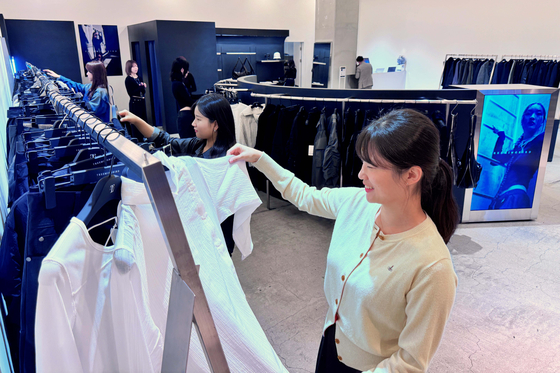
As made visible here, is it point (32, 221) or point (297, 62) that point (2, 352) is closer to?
point (32, 221)

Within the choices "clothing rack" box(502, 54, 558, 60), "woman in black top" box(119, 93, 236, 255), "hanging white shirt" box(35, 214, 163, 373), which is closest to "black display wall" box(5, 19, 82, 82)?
"woman in black top" box(119, 93, 236, 255)

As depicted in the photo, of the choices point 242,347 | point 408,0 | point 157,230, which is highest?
point 408,0

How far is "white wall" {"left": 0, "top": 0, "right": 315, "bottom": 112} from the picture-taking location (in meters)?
8.16

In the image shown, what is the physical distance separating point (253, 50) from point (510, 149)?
8.43m

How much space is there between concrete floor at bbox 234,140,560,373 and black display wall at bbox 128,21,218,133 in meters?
4.98

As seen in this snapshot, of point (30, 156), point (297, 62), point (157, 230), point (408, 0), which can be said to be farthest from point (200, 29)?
point (157, 230)

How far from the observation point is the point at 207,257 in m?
1.30

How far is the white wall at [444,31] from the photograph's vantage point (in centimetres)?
820

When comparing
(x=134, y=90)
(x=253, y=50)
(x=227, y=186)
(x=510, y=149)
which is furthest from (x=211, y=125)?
(x=253, y=50)

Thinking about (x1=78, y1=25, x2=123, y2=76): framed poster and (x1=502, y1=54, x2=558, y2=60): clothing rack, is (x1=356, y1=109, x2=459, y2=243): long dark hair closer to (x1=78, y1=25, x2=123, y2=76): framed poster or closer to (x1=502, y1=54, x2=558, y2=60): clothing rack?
(x1=502, y1=54, x2=558, y2=60): clothing rack

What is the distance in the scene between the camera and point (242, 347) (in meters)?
1.31

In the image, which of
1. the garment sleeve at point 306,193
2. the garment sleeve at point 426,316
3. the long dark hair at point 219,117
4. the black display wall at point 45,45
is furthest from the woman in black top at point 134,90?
the garment sleeve at point 426,316

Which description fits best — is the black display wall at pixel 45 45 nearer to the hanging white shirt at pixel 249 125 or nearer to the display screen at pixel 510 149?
the hanging white shirt at pixel 249 125

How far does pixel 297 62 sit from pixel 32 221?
476 inches
